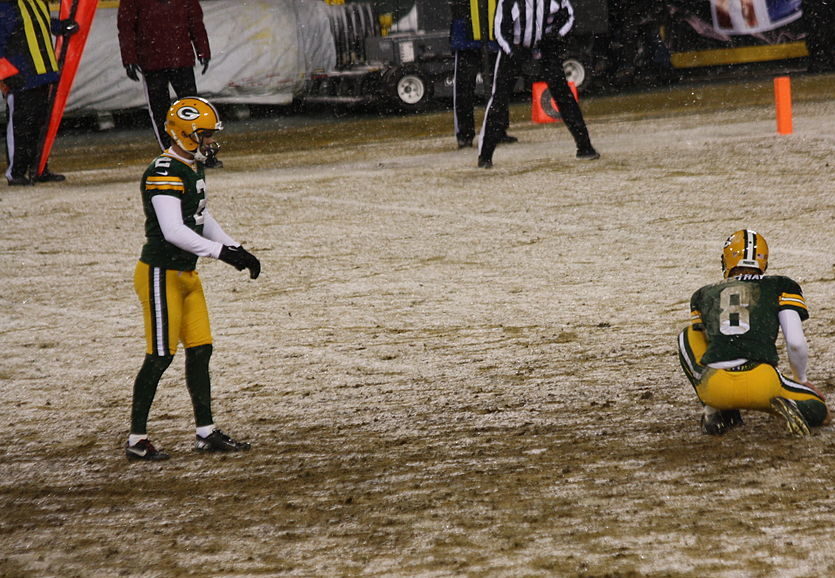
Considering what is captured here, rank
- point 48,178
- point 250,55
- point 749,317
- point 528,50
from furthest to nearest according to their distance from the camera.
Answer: point 250,55 → point 48,178 → point 528,50 → point 749,317

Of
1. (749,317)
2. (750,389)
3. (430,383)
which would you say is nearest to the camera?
(750,389)

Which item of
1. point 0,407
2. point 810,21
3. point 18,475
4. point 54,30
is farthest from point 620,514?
point 810,21

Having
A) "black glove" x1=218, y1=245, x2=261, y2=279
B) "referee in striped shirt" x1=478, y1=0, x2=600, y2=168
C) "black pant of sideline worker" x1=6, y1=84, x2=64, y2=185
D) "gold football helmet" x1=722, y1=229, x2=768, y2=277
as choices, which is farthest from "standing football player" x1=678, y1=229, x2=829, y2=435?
"black pant of sideline worker" x1=6, y1=84, x2=64, y2=185

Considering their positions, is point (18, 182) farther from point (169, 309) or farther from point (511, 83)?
point (169, 309)

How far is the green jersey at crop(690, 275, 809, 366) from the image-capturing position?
5469mm

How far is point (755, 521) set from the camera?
4465 millimetres

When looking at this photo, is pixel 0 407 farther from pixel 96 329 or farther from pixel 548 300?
pixel 548 300

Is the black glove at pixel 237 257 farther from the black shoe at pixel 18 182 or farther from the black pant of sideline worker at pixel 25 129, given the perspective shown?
the black shoe at pixel 18 182

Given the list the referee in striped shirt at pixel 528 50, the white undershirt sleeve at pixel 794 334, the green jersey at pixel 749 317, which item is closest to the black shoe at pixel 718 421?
the green jersey at pixel 749 317

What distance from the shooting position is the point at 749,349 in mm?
5453

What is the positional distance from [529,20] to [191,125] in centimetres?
802

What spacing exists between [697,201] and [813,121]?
581 cm

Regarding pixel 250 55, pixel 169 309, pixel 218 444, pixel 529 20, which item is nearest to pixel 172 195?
pixel 169 309

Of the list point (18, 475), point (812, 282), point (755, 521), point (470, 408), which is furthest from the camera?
point (812, 282)
